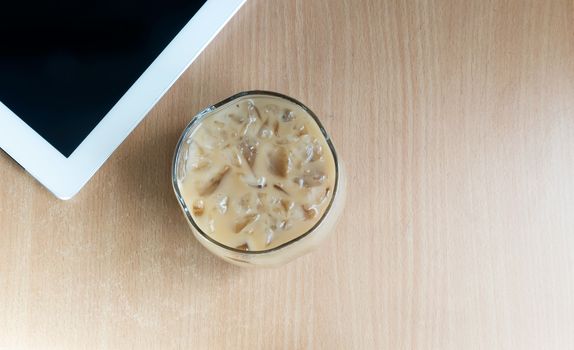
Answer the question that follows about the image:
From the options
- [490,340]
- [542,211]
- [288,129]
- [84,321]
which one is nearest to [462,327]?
[490,340]

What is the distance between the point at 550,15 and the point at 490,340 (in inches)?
12.7

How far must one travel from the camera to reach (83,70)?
2.17ft

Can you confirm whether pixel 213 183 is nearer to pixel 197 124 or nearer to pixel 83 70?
pixel 197 124

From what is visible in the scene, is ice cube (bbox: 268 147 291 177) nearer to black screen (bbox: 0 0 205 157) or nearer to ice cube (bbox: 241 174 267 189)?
ice cube (bbox: 241 174 267 189)

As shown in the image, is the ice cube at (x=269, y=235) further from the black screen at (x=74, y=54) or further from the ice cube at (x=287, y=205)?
the black screen at (x=74, y=54)

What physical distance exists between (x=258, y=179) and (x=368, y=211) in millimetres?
124

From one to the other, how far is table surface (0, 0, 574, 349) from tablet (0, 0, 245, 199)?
2 centimetres

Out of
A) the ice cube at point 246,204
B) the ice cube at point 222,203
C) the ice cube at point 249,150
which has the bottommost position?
the ice cube at point 222,203

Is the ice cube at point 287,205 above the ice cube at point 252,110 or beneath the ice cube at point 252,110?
beneath

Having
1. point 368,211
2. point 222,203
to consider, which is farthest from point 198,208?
point 368,211

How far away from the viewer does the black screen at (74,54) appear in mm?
655

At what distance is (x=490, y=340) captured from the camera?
64 centimetres

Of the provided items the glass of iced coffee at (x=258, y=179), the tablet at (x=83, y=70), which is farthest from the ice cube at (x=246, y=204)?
the tablet at (x=83, y=70)

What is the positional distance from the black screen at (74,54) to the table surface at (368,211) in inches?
1.7
